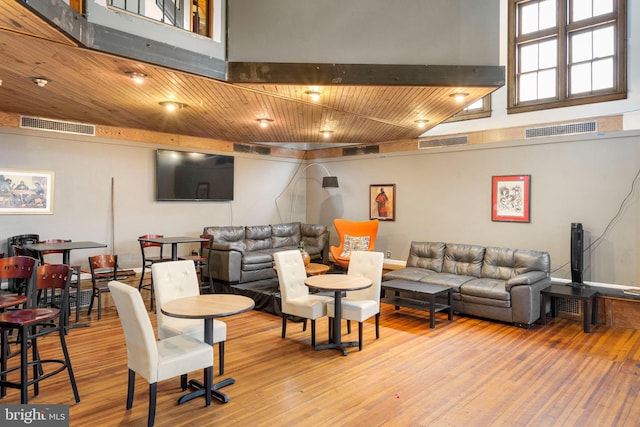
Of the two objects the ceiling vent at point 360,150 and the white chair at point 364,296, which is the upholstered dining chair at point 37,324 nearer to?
the white chair at point 364,296

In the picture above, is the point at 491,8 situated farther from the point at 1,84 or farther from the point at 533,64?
the point at 1,84

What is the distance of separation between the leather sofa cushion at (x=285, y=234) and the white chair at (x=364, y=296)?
3406mm

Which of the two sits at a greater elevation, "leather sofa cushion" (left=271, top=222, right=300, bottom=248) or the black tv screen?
the black tv screen

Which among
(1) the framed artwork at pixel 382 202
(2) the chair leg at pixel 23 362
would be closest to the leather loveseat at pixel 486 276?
(1) the framed artwork at pixel 382 202

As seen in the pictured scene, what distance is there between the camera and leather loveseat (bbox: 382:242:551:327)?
5.09 meters

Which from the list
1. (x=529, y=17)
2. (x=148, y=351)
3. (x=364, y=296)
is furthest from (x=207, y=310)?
(x=529, y=17)

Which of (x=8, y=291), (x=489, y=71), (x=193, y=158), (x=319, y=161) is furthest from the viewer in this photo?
(x=319, y=161)

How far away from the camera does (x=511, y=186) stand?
638 centimetres

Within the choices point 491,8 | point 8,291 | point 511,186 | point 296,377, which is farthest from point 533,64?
point 8,291

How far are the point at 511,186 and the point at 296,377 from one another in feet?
15.2

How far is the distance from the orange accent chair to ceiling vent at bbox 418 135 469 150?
1653mm

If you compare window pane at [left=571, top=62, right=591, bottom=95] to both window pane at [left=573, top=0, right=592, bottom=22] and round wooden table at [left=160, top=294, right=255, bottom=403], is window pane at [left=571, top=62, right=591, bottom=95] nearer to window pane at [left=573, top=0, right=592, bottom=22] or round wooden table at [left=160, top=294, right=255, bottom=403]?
window pane at [left=573, top=0, right=592, bottom=22]

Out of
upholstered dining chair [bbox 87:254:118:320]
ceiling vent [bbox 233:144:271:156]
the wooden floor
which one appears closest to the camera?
the wooden floor

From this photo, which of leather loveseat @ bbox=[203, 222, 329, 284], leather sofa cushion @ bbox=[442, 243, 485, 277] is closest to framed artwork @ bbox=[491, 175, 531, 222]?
leather sofa cushion @ bbox=[442, 243, 485, 277]
